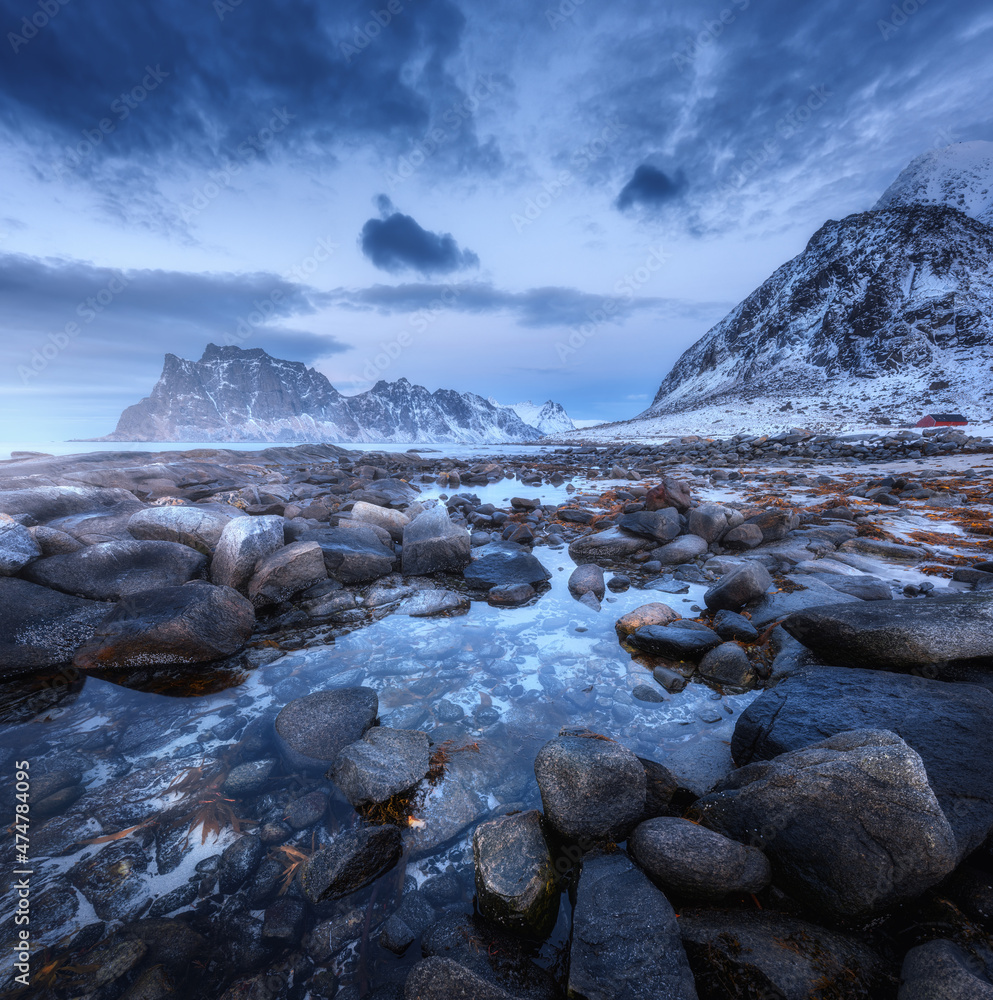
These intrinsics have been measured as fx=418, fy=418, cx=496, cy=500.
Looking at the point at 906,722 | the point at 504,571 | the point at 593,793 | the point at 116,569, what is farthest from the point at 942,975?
the point at 116,569

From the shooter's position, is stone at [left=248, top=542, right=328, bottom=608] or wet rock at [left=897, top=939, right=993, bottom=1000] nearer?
wet rock at [left=897, top=939, right=993, bottom=1000]

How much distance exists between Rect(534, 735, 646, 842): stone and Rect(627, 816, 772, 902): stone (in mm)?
235

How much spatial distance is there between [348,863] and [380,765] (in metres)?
0.60

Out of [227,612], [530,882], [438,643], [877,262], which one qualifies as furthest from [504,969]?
[877,262]

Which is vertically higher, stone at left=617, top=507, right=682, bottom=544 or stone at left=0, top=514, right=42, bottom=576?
stone at left=0, top=514, right=42, bottom=576

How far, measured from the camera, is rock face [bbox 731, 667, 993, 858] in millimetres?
2193

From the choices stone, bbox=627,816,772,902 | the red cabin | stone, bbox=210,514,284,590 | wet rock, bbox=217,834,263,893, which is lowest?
wet rock, bbox=217,834,263,893

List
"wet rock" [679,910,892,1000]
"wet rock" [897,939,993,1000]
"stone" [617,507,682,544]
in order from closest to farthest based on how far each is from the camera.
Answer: "wet rock" [897,939,993,1000] → "wet rock" [679,910,892,1000] → "stone" [617,507,682,544]

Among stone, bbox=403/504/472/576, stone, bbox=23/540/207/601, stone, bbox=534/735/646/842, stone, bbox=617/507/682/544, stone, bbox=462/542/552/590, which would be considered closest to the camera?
stone, bbox=534/735/646/842

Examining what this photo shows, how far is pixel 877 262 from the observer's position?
6500cm

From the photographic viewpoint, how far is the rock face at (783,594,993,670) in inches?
126

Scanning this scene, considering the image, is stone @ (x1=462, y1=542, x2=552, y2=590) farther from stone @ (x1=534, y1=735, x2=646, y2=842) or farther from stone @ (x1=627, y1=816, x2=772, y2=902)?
stone @ (x1=627, y1=816, x2=772, y2=902)

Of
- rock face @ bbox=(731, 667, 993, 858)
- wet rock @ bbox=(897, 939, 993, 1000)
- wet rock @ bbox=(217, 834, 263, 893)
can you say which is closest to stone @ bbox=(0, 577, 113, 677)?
wet rock @ bbox=(217, 834, 263, 893)

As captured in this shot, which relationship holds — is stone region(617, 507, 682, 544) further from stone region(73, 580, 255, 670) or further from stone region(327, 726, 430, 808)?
stone region(73, 580, 255, 670)
